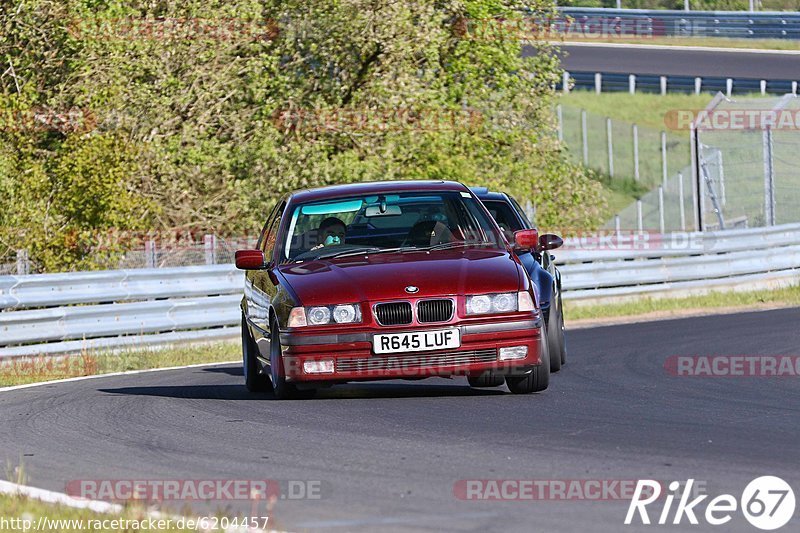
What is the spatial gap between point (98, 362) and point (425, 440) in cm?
843

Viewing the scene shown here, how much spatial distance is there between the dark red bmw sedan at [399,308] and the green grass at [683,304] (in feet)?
37.9

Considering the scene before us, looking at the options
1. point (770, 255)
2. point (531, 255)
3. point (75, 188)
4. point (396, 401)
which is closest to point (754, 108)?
point (770, 255)

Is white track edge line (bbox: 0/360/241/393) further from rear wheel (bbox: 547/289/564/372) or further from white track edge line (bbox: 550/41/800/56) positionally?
white track edge line (bbox: 550/41/800/56)

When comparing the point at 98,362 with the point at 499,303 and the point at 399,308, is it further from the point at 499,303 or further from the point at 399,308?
the point at 499,303

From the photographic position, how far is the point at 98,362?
51.5 ft

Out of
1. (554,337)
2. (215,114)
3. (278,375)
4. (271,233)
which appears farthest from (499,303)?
(215,114)

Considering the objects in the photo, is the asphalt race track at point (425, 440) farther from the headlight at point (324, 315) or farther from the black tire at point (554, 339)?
the headlight at point (324, 315)

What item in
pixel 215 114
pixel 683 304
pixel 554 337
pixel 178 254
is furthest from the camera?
pixel 215 114

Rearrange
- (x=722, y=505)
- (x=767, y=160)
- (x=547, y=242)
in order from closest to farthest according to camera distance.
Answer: (x=722, y=505) → (x=547, y=242) → (x=767, y=160)

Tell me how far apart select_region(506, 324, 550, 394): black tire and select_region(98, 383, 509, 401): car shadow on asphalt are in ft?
0.45

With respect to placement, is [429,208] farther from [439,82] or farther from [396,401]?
[439,82]

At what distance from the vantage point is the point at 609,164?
4681cm

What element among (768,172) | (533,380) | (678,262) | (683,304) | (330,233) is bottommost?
(683,304)

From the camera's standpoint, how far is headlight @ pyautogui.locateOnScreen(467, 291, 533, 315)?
9.63 m
